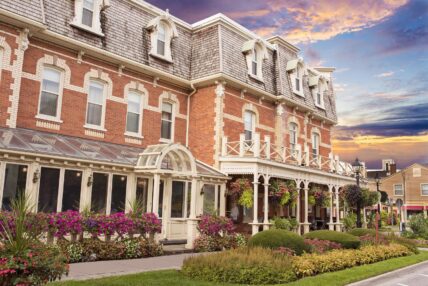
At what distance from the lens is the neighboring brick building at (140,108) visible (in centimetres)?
1375

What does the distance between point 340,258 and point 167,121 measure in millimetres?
10589

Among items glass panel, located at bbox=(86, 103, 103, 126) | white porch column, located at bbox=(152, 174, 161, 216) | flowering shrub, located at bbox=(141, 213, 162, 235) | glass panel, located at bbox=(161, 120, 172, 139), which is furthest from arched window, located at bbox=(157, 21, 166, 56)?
flowering shrub, located at bbox=(141, 213, 162, 235)

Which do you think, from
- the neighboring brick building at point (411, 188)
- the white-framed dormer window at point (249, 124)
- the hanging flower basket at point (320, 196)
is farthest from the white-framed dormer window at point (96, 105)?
the neighboring brick building at point (411, 188)

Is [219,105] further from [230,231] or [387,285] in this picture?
[387,285]

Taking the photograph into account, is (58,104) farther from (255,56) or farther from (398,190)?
(398,190)

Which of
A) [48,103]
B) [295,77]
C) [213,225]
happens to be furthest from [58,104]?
[295,77]

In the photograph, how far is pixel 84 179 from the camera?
1394cm

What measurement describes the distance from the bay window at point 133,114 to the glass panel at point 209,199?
4061 millimetres

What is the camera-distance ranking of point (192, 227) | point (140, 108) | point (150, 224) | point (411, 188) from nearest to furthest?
1. point (150, 224)
2. point (192, 227)
3. point (140, 108)
4. point (411, 188)

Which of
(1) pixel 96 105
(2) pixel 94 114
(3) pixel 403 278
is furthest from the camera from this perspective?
(1) pixel 96 105

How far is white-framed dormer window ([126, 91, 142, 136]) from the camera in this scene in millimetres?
17984

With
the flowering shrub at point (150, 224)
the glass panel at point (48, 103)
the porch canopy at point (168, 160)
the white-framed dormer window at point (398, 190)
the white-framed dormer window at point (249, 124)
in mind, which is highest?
the white-framed dormer window at point (249, 124)

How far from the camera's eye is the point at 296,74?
24766mm

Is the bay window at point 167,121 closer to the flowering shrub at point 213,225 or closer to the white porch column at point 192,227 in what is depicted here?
the white porch column at point 192,227
